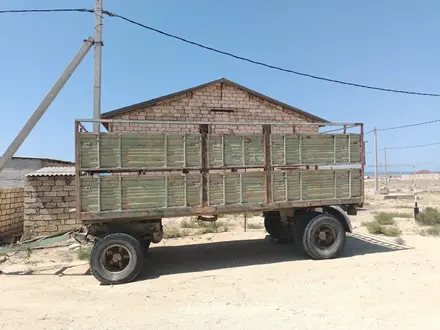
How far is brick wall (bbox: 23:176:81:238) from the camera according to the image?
10789 mm

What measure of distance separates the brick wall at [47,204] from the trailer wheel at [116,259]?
514 cm

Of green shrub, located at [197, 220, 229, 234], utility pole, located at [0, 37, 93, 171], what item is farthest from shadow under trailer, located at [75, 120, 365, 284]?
green shrub, located at [197, 220, 229, 234]

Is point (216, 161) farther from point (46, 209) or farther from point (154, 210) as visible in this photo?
point (46, 209)

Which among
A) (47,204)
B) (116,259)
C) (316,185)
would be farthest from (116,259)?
(47,204)

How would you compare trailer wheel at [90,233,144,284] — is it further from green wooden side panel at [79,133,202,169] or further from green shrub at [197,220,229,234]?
green shrub at [197,220,229,234]

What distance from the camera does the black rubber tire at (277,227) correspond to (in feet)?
29.5

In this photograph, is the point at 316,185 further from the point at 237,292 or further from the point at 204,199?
the point at 237,292

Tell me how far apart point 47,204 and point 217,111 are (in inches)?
262

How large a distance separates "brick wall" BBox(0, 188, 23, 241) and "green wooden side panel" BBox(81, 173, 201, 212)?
6052mm

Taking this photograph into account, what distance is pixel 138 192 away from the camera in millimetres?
6434

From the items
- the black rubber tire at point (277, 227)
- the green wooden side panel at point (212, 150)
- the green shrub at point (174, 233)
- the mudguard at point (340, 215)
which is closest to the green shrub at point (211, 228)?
the green shrub at point (174, 233)

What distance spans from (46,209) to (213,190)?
22.1 ft

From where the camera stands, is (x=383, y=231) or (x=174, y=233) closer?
(x=383, y=231)

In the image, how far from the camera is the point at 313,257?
7426 mm
